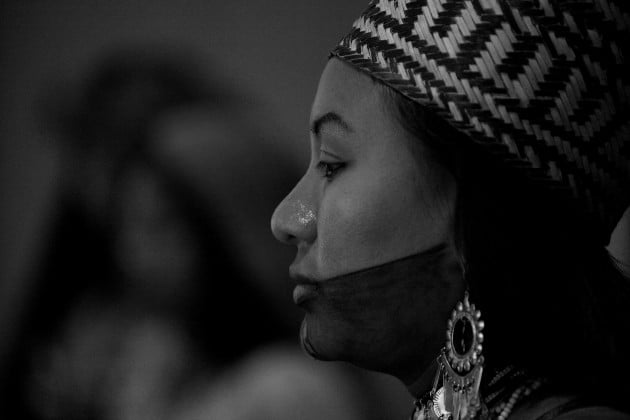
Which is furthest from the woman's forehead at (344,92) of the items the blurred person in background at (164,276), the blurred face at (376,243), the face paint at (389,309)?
the blurred person in background at (164,276)

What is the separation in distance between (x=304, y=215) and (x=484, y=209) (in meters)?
0.17

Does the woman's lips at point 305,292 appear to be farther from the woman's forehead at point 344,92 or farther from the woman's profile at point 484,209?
the woman's forehead at point 344,92

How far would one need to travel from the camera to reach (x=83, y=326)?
4.14 feet

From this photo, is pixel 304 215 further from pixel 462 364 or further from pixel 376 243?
pixel 462 364

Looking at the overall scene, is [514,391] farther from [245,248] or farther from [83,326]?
[83,326]

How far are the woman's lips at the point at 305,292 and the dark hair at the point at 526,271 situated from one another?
0.48ft

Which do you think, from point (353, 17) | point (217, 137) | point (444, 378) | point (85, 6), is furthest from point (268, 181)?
point (444, 378)

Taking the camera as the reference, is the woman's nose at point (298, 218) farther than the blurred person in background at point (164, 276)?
No

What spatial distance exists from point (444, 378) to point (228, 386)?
0.66 meters

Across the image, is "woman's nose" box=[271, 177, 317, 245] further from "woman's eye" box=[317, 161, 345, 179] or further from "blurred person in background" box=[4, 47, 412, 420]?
"blurred person in background" box=[4, 47, 412, 420]

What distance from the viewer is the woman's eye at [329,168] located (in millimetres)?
683

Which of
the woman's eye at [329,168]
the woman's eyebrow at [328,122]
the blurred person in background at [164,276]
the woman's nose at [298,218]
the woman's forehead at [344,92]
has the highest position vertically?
the woman's forehead at [344,92]

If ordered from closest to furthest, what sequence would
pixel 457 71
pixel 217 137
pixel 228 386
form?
1. pixel 457 71
2. pixel 228 386
3. pixel 217 137

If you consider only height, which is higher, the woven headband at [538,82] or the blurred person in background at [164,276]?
the woven headband at [538,82]
